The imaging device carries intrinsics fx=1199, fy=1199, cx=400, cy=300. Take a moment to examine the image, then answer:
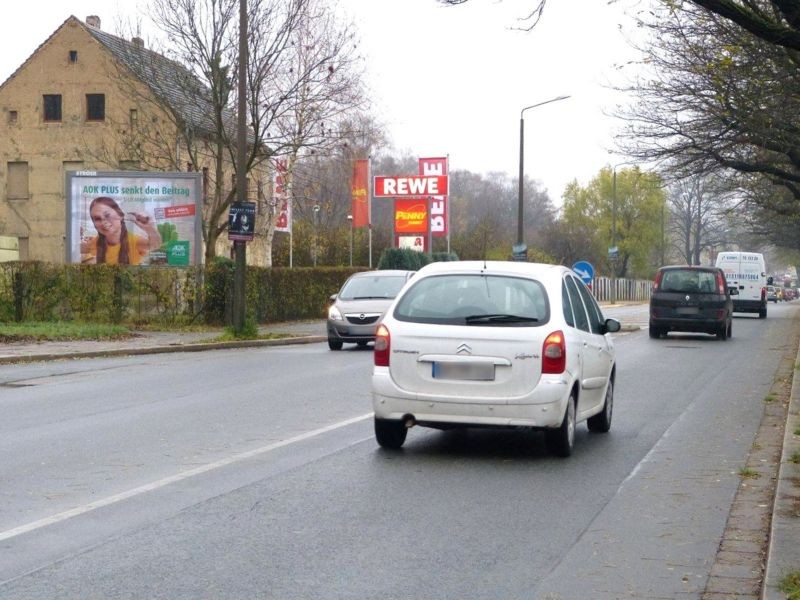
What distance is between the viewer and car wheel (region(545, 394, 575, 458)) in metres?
9.99

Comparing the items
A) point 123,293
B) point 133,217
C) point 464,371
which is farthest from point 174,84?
point 464,371

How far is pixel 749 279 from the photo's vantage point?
156ft

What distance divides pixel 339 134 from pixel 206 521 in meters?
30.8

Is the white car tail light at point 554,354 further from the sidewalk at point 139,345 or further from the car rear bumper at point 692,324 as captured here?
the car rear bumper at point 692,324

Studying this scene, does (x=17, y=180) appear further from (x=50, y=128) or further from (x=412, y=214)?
(x=412, y=214)

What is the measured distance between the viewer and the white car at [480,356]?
972 centimetres

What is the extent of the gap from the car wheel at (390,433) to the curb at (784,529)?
3.15 metres

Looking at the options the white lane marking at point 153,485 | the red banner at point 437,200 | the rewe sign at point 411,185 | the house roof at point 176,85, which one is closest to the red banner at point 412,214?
the rewe sign at point 411,185

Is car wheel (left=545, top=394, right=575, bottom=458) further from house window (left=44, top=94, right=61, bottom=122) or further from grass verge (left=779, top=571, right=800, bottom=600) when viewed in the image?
house window (left=44, top=94, right=61, bottom=122)

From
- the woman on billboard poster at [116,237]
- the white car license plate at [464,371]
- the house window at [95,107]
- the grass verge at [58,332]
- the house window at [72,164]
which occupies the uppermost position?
the house window at [95,107]

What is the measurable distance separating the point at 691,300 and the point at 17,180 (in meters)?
35.4

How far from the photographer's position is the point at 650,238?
98812 mm

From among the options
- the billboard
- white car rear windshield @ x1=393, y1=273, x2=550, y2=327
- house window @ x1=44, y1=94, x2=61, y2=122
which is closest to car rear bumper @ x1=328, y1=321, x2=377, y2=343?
white car rear windshield @ x1=393, y1=273, x2=550, y2=327

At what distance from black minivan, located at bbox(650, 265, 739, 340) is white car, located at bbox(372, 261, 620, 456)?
1925 cm
